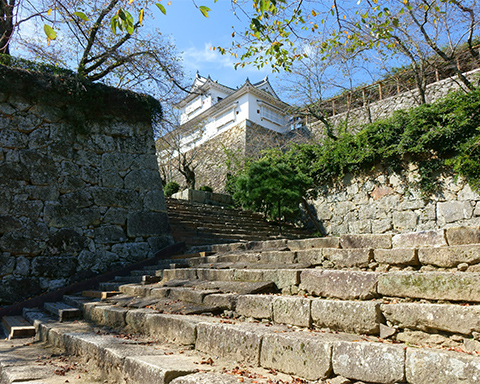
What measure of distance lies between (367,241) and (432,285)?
122 centimetres

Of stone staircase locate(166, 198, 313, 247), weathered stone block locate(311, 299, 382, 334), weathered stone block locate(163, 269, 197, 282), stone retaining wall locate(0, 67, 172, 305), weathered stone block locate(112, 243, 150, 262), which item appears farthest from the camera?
stone staircase locate(166, 198, 313, 247)

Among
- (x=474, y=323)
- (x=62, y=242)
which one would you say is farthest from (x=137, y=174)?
(x=474, y=323)

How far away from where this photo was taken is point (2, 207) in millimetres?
5539

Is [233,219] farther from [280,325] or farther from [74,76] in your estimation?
[280,325]

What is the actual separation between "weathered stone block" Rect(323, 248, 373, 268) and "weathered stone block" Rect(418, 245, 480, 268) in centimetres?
47

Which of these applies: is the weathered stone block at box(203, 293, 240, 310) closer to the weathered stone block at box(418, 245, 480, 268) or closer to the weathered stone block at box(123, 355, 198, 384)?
the weathered stone block at box(123, 355, 198, 384)

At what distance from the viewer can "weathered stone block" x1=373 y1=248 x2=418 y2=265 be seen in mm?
2729

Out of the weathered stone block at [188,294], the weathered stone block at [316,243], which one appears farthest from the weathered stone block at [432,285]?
the weathered stone block at [188,294]

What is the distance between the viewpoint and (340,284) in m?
2.69

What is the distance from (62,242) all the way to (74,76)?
3.05 m

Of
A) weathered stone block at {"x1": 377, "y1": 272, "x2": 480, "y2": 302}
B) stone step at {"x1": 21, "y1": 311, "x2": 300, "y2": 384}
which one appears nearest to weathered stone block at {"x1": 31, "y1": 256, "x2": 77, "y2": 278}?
stone step at {"x1": 21, "y1": 311, "x2": 300, "y2": 384}

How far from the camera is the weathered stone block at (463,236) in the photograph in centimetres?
272

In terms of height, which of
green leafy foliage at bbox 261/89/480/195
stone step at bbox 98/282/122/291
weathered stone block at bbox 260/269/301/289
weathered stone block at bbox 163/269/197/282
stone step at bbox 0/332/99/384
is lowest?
stone step at bbox 0/332/99/384

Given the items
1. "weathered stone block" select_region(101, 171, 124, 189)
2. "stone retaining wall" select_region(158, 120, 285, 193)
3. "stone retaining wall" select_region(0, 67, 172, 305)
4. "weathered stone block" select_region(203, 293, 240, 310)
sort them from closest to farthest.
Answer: "weathered stone block" select_region(203, 293, 240, 310) → "stone retaining wall" select_region(0, 67, 172, 305) → "weathered stone block" select_region(101, 171, 124, 189) → "stone retaining wall" select_region(158, 120, 285, 193)
